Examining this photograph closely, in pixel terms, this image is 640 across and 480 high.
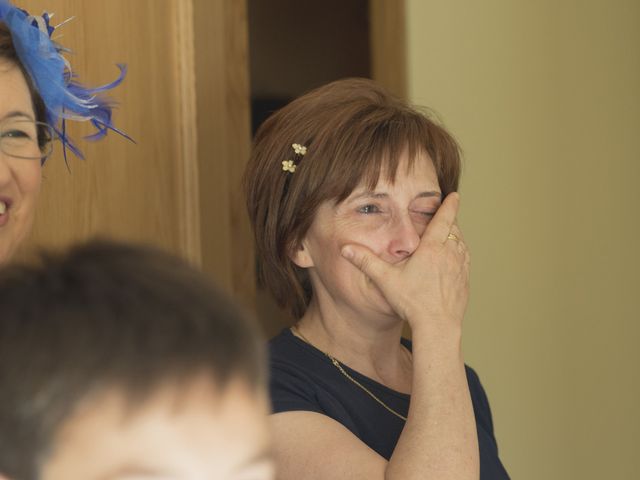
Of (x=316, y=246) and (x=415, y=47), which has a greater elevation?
(x=415, y=47)

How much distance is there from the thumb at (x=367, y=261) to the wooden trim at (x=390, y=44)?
1045 mm

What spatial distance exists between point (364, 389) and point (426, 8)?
51.1 inches

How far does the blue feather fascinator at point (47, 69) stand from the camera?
147cm

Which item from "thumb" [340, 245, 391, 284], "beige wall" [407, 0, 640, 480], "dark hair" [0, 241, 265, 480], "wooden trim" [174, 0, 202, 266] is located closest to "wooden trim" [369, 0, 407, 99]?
"beige wall" [407, 0, 640, 480]

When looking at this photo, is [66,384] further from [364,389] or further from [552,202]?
[552,202]

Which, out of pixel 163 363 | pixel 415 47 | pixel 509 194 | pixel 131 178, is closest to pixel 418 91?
pixel 415 47

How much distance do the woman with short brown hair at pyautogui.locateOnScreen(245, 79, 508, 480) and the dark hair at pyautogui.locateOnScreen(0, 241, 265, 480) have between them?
87 cm

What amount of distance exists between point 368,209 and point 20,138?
62 cm

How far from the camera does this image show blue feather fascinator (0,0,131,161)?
1475 millimetres

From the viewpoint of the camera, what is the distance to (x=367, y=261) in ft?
5.78

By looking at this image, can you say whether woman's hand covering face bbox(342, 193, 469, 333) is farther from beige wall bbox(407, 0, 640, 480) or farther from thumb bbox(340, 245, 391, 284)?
beige wall bbox(407, 0, 640, 480)

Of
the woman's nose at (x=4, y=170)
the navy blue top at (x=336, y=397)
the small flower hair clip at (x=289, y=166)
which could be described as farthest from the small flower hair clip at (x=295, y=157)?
the woman's nose at (x=4, y=170)

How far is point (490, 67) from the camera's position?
2846mm

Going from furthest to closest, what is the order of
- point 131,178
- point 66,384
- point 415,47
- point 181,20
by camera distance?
1. point 415,47
2. point 181,20
3. point 131,178
4. point 66,384
